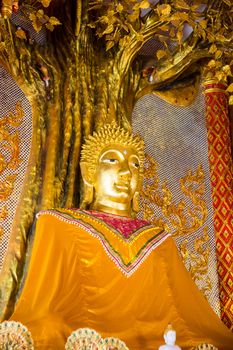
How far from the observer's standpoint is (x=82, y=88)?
3617 millimetres

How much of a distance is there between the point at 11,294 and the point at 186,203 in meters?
1.41

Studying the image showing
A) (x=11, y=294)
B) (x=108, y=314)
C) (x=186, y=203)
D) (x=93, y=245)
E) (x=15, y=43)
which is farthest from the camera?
(x=186, y=203)

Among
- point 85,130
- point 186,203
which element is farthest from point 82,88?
point 186,203

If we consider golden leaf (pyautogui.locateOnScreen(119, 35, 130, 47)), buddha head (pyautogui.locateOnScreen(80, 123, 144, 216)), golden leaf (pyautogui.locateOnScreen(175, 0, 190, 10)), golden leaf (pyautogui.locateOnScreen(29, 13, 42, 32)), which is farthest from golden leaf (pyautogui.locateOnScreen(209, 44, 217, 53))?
golden leaf (pyautogui.locateOnScreen(29, 13, 42, 32))

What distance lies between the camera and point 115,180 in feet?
10.3

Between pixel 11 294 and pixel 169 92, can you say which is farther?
pixel 169 92

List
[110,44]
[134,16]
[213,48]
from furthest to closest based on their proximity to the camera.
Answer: [213,48]
[110,44]
[134,16]

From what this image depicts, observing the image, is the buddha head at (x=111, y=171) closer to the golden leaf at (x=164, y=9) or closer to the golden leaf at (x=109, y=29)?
the golden leaf at (x=109, y=29)

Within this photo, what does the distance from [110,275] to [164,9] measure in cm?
154

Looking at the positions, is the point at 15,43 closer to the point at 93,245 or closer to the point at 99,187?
the point at 99,187

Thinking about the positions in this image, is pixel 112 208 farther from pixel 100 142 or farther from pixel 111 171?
pixel 100 142

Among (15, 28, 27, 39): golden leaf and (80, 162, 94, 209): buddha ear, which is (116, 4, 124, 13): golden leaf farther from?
(80, 162, 94, 209): buddha ear

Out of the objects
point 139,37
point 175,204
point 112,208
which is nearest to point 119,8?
point 139,37

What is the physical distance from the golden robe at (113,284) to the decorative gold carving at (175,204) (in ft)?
2.38
